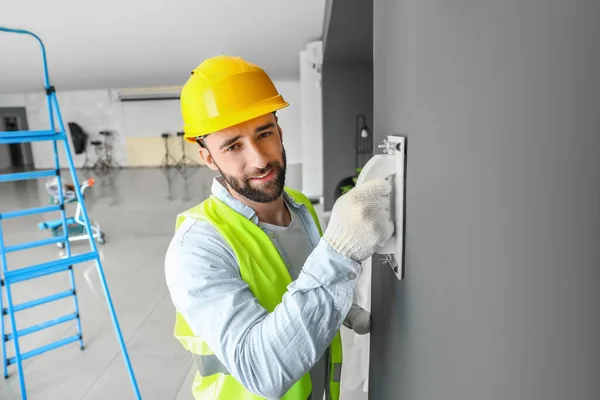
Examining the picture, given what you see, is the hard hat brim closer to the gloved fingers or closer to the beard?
the beard

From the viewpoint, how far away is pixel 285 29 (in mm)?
5180

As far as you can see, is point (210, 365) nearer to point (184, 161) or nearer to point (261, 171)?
point (261, 171)

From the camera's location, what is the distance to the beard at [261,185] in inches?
44.9

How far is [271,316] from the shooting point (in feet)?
2.77

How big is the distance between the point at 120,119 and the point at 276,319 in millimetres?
14580

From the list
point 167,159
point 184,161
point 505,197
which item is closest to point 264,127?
point 505,197

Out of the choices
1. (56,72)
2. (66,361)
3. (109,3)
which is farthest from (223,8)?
(56,72)

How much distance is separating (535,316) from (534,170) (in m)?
0.12

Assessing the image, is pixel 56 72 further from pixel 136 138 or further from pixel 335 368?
pixel 335 368

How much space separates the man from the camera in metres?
0.82

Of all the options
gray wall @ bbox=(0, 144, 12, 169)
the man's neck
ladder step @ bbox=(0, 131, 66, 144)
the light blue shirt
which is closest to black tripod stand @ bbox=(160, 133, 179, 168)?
gray wall @ bbox=(0, 144, 12, 169)

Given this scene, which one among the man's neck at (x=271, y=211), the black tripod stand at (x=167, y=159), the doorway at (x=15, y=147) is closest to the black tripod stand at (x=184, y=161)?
the black tripod stand at (x=167, y=159)

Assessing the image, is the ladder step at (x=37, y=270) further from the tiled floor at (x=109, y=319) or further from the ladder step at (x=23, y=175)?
the tiled floor at (x=109, y=319)

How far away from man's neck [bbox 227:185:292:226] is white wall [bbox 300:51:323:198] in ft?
17.8
